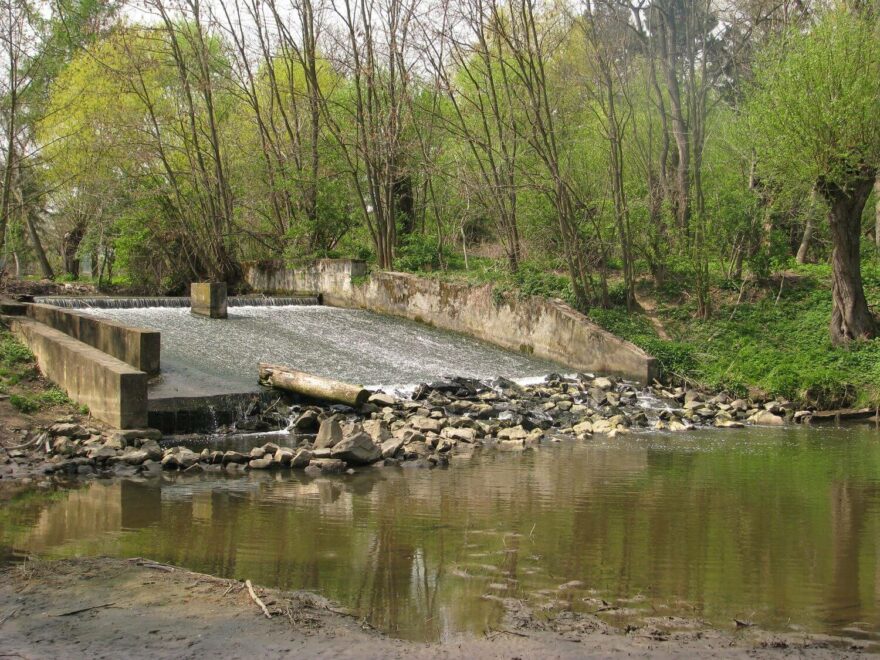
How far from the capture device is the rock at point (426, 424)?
1194cm

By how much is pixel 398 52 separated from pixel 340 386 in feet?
43.5

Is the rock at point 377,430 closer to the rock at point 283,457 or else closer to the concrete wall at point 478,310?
the rock at point 283,457

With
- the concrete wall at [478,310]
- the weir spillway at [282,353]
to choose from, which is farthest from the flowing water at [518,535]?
the concrete wall at [478,310]

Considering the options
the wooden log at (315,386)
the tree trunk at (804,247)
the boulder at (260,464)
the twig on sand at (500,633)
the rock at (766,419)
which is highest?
the tree trunk at (804,247)

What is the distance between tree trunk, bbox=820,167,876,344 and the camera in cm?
1720

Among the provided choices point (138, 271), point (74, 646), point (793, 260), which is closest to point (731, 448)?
point (74, 646)

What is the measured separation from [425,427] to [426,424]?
9cm

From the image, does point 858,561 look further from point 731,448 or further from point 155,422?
point 155,422

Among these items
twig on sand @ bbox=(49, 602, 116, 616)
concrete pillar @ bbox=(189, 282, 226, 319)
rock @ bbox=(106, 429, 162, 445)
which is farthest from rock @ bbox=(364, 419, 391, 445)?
concrete pillar @ bbox=(189, 282, 226, 319)

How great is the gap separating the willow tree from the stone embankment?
13.3ft

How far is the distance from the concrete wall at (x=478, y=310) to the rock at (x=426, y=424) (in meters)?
6.32

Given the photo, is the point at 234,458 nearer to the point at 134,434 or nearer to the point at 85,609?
the point at 134,434

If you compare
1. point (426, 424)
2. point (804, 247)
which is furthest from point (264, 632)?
point (804, 247)

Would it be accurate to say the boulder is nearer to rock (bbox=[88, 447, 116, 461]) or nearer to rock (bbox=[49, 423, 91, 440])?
rock (bbox=[88, 447, 116, 461])
